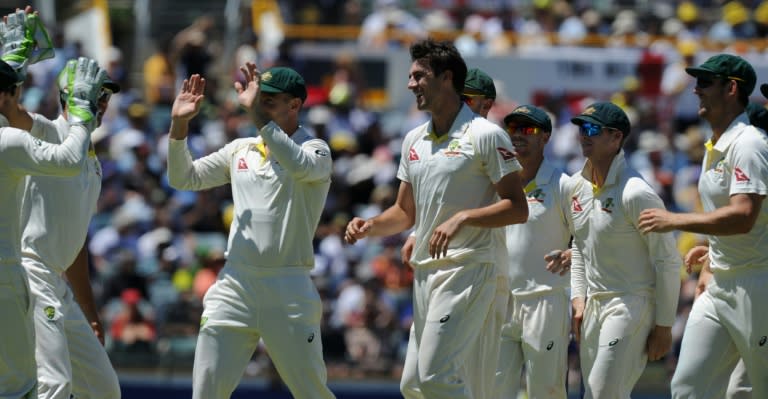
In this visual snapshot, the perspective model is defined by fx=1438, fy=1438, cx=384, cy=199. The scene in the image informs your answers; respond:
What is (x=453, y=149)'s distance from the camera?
8109 mm

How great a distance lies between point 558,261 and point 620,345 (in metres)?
0.81

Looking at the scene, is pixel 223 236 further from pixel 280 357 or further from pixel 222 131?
A: pixel 280 357

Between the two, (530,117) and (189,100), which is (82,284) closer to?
(189,100)

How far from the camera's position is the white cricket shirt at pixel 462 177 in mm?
8039

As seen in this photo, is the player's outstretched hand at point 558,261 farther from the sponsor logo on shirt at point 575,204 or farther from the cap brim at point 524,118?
the cap brim at point 524,118

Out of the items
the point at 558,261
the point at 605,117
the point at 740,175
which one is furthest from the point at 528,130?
the point at 740,175

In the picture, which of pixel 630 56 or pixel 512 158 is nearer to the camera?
pixel 512 158

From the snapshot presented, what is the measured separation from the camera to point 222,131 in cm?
1836

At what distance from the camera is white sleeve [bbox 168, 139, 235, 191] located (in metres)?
8.55

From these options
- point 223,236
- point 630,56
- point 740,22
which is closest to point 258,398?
point 223,236

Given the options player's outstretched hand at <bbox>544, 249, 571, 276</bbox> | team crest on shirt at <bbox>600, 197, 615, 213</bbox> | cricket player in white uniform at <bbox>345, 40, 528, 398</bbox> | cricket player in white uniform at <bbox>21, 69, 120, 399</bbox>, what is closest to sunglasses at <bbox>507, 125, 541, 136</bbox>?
player's outstretched hand at <bbox>544, 249, 571, 276</bbox>

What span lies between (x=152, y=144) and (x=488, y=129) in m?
10.9

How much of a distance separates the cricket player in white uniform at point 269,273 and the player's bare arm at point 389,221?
265mm

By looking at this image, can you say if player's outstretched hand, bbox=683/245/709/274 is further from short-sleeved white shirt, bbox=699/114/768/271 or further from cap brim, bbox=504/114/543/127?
cap brim, bbox=504/114/543/127
